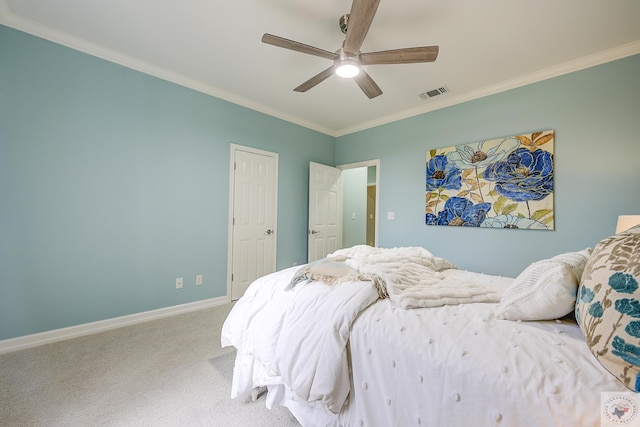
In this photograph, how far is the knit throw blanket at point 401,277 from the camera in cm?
125

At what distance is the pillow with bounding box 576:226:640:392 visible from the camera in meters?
0.65

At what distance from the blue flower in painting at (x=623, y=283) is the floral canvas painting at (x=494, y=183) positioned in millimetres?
2405

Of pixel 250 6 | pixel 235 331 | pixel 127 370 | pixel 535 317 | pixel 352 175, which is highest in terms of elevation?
pixel 250 6

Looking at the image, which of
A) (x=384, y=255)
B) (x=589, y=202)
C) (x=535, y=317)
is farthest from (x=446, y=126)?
(x=535, y=317)

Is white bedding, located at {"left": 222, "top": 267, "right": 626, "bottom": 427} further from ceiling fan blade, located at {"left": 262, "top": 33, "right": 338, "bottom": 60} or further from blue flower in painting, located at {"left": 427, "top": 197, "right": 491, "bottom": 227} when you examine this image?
blue flower in painting, located at {"left": 427, "top": 197, "right": 491, "bottom": 227}

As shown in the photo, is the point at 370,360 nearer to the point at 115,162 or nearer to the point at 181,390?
the point at 181,390

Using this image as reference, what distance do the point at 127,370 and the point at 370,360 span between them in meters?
1.90

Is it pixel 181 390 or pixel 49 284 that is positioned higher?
pixel 49 284

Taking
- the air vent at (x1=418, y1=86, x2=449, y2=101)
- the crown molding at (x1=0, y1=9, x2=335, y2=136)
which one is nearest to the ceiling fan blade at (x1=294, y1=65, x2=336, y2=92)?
the crown molding at (x1=0, y1=9, x2=335, y2=136)

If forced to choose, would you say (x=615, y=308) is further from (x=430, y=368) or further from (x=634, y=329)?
(x=430, y=368)

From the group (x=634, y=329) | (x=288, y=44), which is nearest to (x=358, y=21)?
(x=288, y=44)

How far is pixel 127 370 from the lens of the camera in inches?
72.2

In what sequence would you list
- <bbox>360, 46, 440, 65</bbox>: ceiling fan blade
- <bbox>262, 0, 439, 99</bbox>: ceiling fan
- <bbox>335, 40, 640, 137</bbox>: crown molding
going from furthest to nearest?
1. <bbox>335, 40, 640, 137</bbox>: crown molding
2. <bbox>360, 46, 440, 65</bbox>: ceiling fan blade
3. <bbox>262, 0, 439, 99</bbox>: ceiling fan

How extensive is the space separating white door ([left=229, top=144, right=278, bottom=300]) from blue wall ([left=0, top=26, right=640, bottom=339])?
0.15 metres
